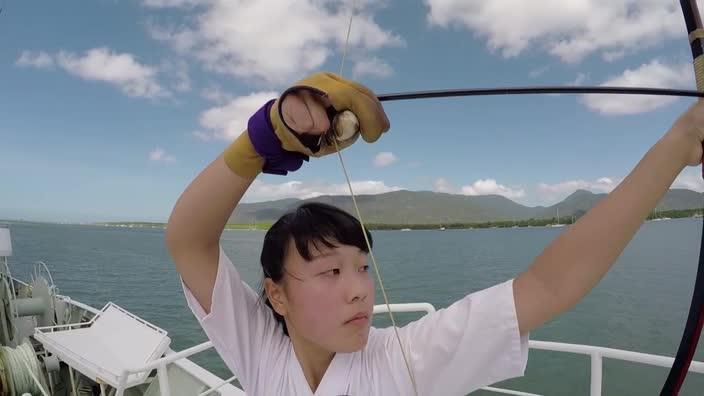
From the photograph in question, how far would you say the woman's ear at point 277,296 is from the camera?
107cm

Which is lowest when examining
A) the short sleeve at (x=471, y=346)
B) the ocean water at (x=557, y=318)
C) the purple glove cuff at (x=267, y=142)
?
the ocean water at (x=557, y=318)

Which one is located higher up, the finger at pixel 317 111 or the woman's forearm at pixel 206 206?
the finger at pixel 317 111

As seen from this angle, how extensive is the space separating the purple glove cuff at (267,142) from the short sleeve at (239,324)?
0.28 meters

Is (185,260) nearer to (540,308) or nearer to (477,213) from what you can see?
(540,308)

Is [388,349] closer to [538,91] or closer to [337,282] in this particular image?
[337,282]

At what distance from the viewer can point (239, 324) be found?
3.57 feet

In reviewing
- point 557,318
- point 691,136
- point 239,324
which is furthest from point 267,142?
point 557,318

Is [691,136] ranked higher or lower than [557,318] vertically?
higher

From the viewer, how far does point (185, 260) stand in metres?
1.00

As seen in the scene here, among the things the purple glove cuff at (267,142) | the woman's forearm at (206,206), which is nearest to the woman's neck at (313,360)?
the woman's forearm at (206,206)

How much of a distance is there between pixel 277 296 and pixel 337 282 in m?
0.19

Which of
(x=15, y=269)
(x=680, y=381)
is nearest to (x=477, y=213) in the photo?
(x=15, y=269)

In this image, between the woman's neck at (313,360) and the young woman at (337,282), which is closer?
the young woman at (337,282)

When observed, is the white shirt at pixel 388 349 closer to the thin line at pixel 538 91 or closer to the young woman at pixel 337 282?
the young woman at pixel 337 282
